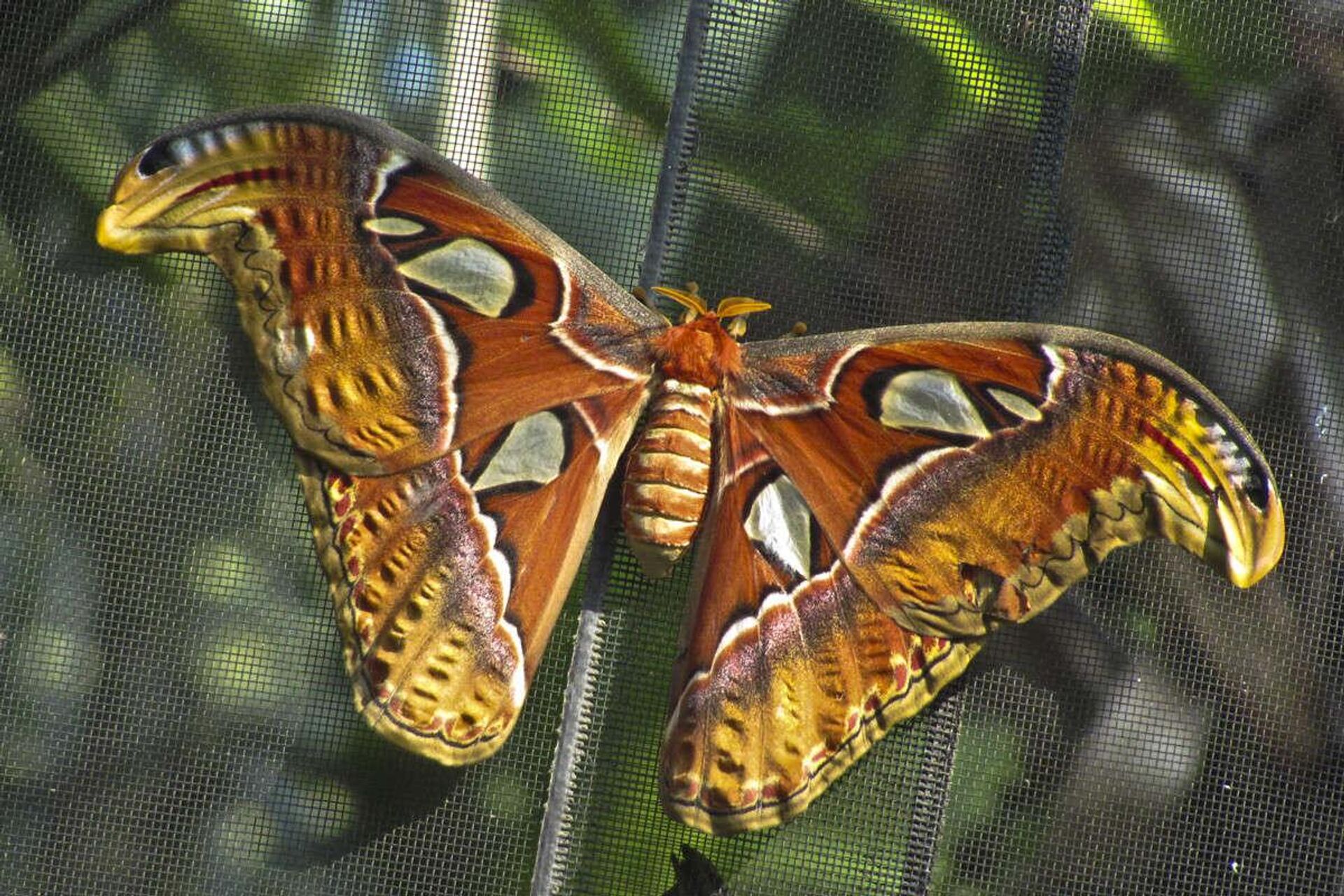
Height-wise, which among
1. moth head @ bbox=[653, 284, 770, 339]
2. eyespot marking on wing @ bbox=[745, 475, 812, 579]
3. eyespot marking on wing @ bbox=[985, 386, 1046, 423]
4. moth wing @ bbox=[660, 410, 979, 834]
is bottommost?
moth wing @ bbox=[660, 410, 979, 834]

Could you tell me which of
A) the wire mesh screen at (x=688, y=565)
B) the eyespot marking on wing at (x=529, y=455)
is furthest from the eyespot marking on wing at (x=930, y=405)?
the eyespot marking on wing at (x=529, y=455)

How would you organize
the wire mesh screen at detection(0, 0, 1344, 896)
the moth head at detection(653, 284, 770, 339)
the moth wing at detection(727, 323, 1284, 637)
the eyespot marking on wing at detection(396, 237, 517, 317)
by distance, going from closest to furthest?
the moth wing at detection(727, 323, 1284, 637)
the eyespot marking on wing at detection(396, 237, 517, 317)
the moth head at detection(653, 284, 770, 339)
the wire mesh screen at detection(0, 0, 1344, 896)

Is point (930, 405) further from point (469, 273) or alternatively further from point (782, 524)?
point (469, 273)

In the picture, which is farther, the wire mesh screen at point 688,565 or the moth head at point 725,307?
the wire mesh screen at point 688,565

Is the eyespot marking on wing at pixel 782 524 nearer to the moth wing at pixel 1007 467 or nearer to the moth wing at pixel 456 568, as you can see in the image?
the moth wing at pixel 1007 467

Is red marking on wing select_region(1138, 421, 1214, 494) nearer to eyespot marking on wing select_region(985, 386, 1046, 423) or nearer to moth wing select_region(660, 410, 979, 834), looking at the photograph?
eyespot marking on wing select_region(985, 386, 1046, 423)

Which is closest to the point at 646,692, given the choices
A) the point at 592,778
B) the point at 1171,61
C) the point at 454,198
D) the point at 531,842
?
the point at 592,778

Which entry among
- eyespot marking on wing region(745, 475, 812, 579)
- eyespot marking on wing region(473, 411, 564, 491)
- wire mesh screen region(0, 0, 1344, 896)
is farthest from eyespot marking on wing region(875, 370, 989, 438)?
eyespot marking on wing region(473, 411, 564, 491)

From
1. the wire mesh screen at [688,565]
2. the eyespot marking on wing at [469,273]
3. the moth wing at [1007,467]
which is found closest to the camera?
the moth wing at [1007,467]
